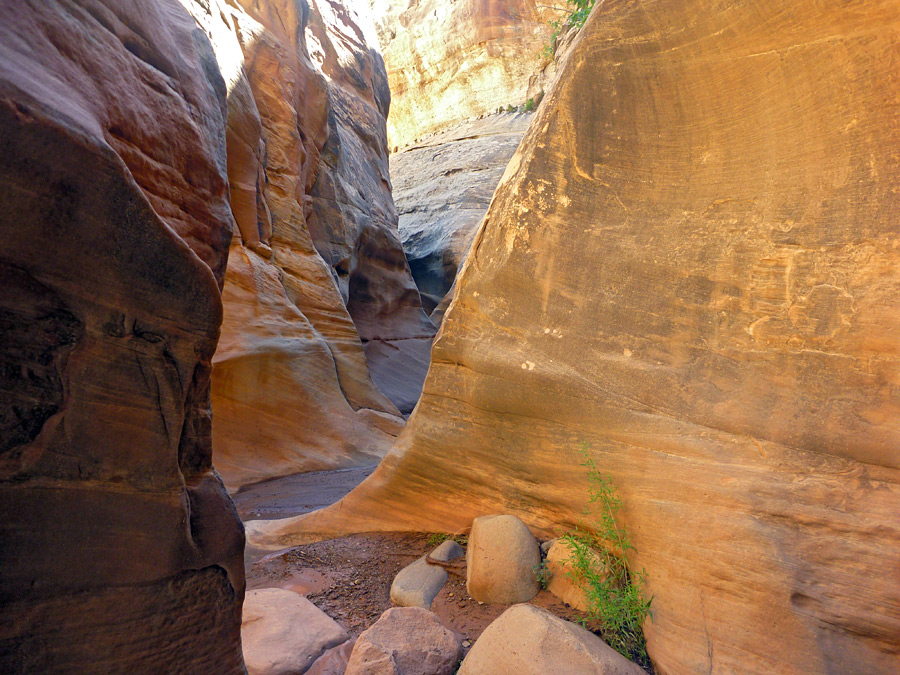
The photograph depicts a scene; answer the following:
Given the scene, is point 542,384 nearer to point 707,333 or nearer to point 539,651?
point 707,333

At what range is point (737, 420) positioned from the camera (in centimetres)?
275

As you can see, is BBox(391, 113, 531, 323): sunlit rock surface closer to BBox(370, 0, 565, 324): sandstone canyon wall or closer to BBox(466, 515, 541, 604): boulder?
BBox(370, 0, 565, 324): sandstone canyon wall

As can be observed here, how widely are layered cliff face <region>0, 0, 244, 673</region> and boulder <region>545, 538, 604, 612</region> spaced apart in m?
1.66

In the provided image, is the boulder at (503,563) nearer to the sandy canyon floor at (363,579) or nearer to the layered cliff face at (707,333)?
the sandy canyon floor at (363,579)

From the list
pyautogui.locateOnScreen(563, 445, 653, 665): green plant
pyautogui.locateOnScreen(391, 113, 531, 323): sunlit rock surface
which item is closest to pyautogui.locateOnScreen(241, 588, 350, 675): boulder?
pyautogui.locateOnScreen(563, 445, 653, 665): green plant

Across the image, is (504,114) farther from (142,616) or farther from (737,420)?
(142,616)

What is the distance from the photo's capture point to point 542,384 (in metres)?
3.32

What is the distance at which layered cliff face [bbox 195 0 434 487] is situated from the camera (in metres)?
7.28

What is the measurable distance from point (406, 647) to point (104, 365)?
175 cm

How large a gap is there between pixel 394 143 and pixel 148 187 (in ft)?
89.9

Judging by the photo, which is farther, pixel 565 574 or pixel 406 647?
pixel 565 574

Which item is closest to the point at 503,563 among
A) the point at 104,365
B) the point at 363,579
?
the point at 363,579

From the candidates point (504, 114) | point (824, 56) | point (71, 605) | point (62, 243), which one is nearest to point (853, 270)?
point (824, 56)

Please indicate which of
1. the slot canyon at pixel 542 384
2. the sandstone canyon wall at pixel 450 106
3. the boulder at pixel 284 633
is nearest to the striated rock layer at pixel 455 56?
the sandstone canyon wall at pixel 450 106
